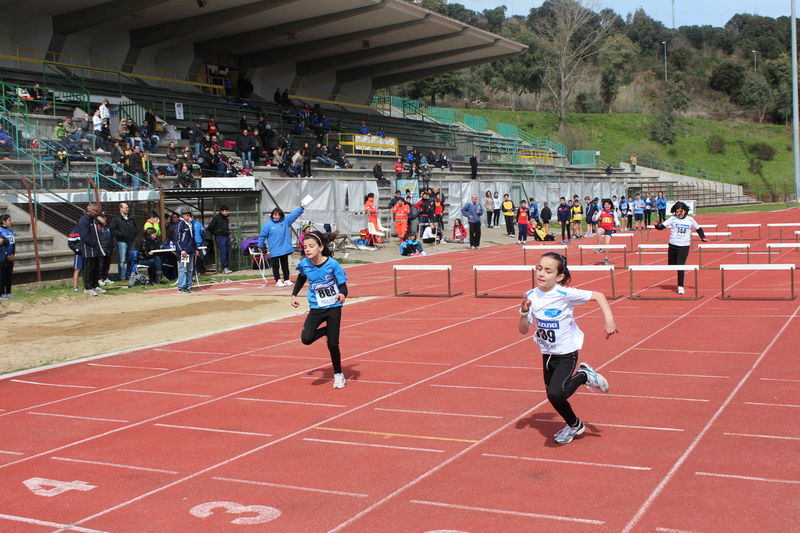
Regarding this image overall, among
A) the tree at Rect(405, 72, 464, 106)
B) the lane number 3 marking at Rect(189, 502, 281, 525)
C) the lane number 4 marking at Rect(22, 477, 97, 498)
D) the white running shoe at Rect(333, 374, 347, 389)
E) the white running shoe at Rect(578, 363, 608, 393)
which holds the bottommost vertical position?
the lane number 3 marking at Rect(189, 502, 281, 525)

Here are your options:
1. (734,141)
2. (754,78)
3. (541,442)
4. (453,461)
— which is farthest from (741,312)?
(754,78)

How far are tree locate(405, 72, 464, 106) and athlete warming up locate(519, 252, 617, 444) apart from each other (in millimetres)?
73019

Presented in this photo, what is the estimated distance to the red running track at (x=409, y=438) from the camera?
4.97 meters

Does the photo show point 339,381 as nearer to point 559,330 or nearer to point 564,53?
point 559,330

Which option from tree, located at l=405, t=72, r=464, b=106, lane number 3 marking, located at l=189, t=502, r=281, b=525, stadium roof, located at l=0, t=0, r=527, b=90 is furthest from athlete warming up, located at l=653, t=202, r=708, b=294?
tree, located at l=405, t=72, r=464, b=106

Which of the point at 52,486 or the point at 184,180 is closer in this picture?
the point at 52,486

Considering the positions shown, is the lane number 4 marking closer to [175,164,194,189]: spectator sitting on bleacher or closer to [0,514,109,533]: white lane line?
[0,514,109,533]: white lane line

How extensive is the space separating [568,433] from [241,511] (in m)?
2.75

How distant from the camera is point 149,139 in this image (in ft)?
87.8

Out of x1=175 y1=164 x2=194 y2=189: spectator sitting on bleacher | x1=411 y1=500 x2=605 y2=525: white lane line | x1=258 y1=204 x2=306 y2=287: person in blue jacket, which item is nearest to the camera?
x1=411 y1=500 x2=605 y2=525: white lane line

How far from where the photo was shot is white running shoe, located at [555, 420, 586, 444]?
20.3 feet

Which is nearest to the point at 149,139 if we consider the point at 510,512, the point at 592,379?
the point at 592,379

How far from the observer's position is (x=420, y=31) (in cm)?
4288

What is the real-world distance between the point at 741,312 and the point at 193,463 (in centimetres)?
982
